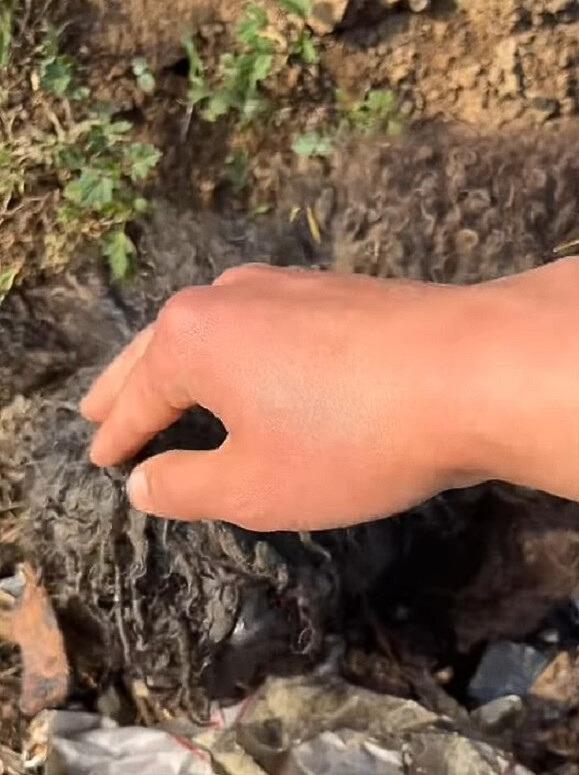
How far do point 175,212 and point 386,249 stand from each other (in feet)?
1.09

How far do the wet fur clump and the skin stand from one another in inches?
5.7

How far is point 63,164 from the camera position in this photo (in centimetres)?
181

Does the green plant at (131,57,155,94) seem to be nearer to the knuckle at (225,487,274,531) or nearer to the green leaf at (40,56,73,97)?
the green leaf at (40,56,73,97)

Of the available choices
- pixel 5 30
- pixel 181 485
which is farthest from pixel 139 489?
pixel 5 30

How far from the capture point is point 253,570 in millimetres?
→ 1486

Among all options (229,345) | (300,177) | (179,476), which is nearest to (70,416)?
(179,476)

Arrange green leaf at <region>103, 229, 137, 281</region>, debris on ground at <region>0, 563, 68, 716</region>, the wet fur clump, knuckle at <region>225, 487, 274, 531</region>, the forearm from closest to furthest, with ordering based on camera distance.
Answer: the forearm < knuckle at <region>225, 487, 274, 531</region> < the wet fur clump < debris on ground at <region>0, 563, 68, 716</region> < green leaf at <region>103, 229, 137, 281</region>

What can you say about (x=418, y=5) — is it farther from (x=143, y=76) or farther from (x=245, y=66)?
(x=143, y=76)

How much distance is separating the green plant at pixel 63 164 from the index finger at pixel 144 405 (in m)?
0.41

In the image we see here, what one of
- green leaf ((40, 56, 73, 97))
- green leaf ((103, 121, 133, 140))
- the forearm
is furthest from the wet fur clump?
the forearm

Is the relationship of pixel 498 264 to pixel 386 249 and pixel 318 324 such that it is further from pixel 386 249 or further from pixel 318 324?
pixel 318 324

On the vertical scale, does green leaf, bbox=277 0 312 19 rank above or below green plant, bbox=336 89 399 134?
above

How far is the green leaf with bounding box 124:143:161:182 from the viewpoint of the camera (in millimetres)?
1789

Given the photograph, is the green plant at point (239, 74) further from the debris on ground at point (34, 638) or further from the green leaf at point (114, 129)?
the debris on ground at point (34, 638)
